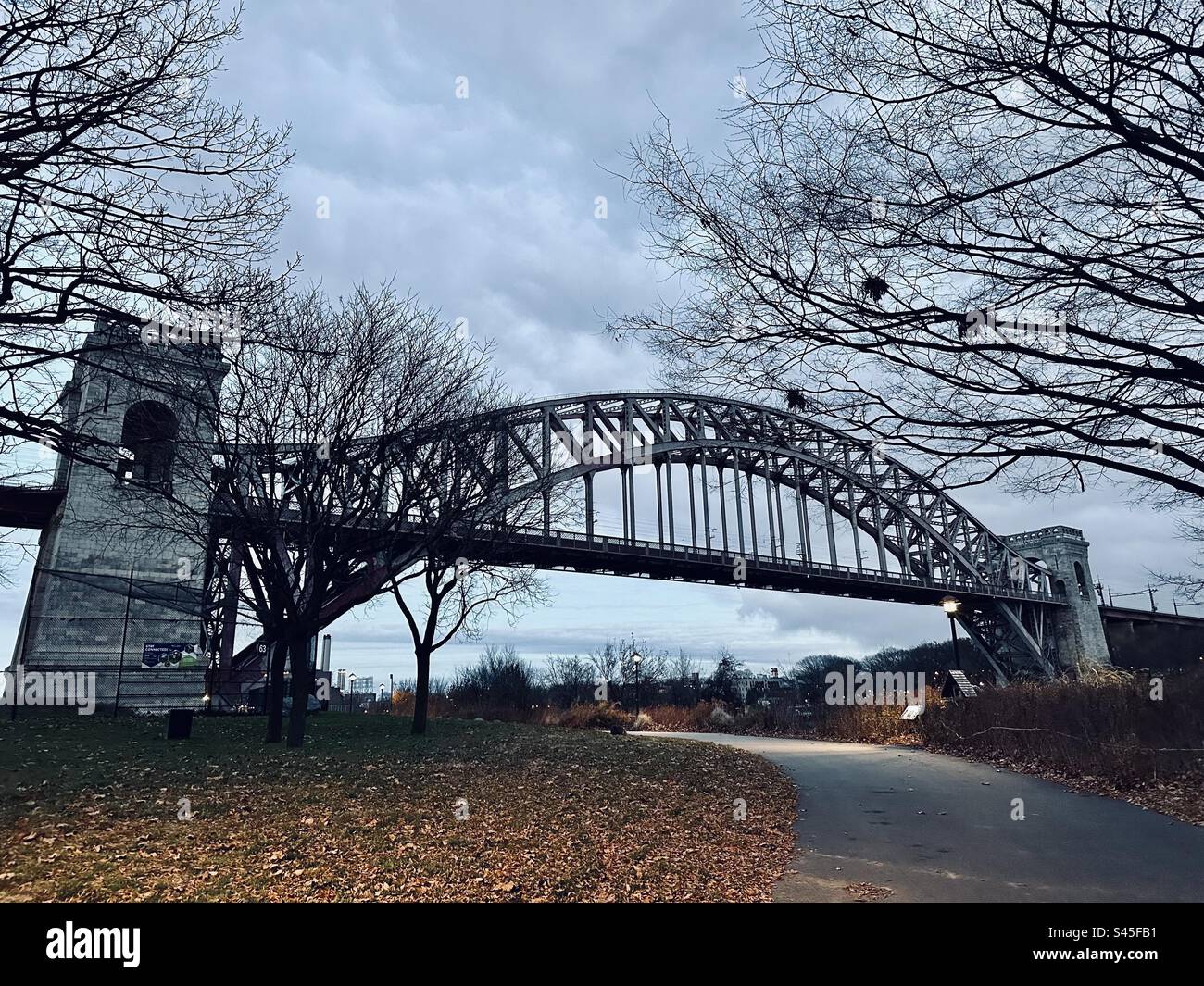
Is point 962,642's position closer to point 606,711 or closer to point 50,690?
point 606,711

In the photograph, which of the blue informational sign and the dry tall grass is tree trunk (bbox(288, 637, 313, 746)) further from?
the dry tall grass

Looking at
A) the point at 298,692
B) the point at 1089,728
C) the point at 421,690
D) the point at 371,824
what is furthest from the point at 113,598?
the point at 1089,728

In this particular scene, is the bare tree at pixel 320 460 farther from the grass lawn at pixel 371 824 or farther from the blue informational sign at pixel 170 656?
the blue informational sign at pixel 170 656

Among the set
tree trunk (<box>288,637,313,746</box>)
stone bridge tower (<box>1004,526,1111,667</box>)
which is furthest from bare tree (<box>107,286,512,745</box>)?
stone bridge tower (<box>1004,526,1111,667</box>)

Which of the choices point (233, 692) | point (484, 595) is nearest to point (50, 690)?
point (233, 692)

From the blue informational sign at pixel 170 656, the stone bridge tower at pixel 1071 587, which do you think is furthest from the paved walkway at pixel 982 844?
the stone bridge tower at pixel 1071 587

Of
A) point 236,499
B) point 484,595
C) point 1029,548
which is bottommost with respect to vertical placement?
point 484,595
